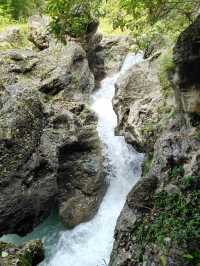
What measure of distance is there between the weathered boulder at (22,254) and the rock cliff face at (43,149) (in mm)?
1465

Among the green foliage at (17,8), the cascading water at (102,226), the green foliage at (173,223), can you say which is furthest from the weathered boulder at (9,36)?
the green foliage at (173,223)

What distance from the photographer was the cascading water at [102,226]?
13.3 metres

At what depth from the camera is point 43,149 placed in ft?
45.8

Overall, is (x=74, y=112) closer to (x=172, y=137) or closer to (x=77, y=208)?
(x=77, y=208)

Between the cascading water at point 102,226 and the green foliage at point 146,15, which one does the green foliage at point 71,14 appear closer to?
the green foliage at point 146,15

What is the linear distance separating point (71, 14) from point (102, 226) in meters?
8.71

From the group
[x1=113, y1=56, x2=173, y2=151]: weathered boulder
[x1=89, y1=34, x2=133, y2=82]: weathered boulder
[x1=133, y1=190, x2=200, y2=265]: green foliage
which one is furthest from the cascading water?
[x1=89, y1=34, x2=133, y2=82]: weathered boulder

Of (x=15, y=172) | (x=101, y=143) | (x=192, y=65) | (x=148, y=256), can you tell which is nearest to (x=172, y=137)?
(x=192, y=65)

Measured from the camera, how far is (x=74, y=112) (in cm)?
1702

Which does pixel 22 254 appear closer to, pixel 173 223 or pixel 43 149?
pixel 43 149

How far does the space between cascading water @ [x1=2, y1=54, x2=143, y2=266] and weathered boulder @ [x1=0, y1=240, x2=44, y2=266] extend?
1.75 metres

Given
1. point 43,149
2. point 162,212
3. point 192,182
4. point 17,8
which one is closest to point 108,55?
point 17,8

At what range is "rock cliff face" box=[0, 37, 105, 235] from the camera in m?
13.0

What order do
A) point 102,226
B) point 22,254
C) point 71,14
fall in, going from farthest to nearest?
1. point 102,226
2. point 22,254
3. point 71,14
